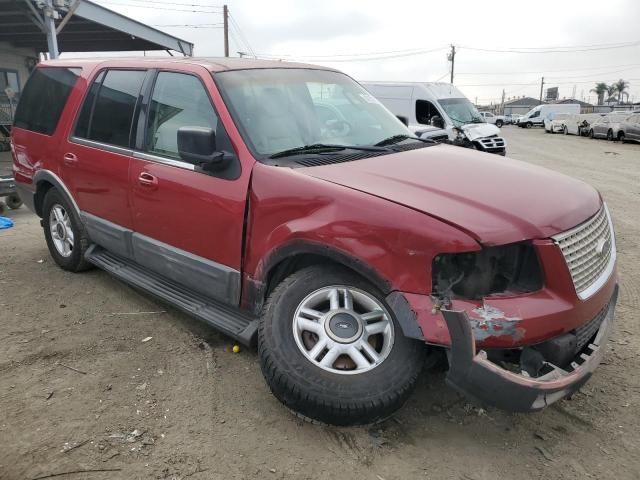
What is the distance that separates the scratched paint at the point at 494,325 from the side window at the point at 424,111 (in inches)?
469

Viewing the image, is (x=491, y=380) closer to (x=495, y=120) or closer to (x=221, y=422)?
(x=221, y=422)

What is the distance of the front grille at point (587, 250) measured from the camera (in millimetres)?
2517

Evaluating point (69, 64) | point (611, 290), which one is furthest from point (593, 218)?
point (69, 64)

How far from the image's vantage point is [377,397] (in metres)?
2.50

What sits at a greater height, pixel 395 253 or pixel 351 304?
pixel 395 253

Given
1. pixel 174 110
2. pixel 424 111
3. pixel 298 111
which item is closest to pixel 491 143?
pixel 424 111

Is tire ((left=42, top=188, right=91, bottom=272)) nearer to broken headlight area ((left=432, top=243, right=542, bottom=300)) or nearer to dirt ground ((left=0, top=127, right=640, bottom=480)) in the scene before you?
dirt ground ((left=0, top=127, right=640, bottom=480))

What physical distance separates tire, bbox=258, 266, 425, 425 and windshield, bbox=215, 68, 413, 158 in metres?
0.92

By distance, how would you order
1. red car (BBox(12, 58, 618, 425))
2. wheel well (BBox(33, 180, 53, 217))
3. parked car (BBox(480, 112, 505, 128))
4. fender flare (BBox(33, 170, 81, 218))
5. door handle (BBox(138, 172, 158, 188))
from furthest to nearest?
1. parked car (BBox(480, 112, 505, 128))
2. wheel well (BBox(33, 180, 53, 217))
3. fender flare (BBox(33, 170, 81, 218))
4. door handle (BBox(138, 172, 158, 188))
5. red car (BBox(12, 58, 618, 425))

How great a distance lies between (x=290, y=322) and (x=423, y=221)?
896mm

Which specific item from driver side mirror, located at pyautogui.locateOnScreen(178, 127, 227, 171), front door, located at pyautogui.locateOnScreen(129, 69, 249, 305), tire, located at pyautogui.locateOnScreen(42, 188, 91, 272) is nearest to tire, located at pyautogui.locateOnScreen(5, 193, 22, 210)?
tire, located at pyautogui.locateOnScreen(42, 188, 91, 272)

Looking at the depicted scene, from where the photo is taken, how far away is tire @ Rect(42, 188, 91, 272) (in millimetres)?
4715

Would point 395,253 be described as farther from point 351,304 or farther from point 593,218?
point 593,218

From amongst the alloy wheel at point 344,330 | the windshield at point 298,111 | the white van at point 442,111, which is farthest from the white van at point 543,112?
the alloy wheel at point 344,330
